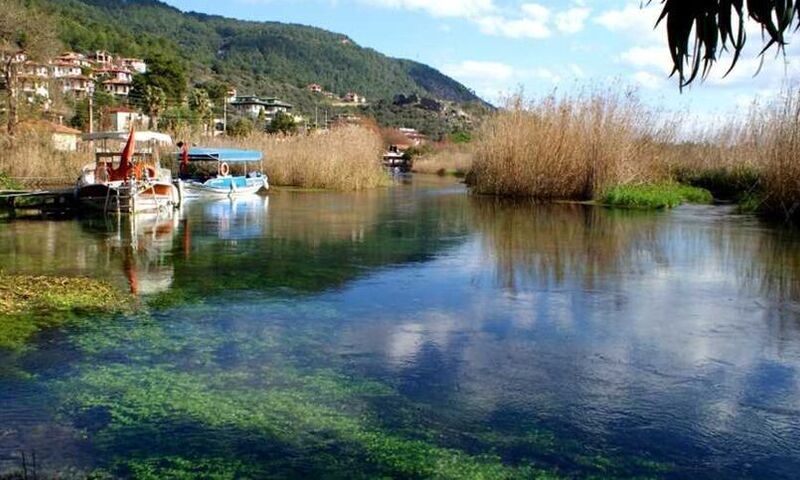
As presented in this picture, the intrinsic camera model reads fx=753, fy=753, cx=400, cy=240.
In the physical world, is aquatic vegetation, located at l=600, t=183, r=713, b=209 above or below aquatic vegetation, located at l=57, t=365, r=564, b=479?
above

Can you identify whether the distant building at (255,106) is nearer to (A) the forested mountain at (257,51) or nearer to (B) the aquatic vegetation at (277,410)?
(A) the forested mountain at (257,51)

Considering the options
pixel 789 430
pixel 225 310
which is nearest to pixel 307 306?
pixel 225 310

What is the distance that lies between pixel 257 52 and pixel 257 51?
599 millimetres

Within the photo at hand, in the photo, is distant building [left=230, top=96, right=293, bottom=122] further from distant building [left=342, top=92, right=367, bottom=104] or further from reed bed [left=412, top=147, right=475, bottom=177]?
reed bed [left=412, top=147, right=475, bottom=177]

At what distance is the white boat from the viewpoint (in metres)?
19.5

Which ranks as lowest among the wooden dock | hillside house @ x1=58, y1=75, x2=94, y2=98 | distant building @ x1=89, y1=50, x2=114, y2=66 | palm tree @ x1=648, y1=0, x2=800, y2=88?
the wooden dock

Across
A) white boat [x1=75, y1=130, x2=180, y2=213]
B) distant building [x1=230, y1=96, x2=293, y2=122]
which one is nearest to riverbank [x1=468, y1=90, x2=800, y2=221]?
white boat [x1=75, y1=130, x2=180, y2=213]

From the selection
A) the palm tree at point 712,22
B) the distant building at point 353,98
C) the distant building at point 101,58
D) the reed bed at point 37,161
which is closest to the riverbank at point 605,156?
the reed bed at point 37,161

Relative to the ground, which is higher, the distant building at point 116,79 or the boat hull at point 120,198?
the distant building at point 116,79

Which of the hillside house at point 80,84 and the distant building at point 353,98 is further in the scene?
the distant building at point 353,98

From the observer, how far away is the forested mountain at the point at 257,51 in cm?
11044

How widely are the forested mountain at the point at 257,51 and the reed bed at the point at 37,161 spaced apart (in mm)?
74646

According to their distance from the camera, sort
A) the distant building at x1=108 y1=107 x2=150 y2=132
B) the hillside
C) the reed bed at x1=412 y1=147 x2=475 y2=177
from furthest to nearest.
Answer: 1. the hillside
2. the reed bed at x1=412 y1=147 x2=475 y2=177
3. the distant building at x1=108 y1=107 x2=150 y2=132

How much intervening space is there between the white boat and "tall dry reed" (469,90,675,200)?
1147 cm
